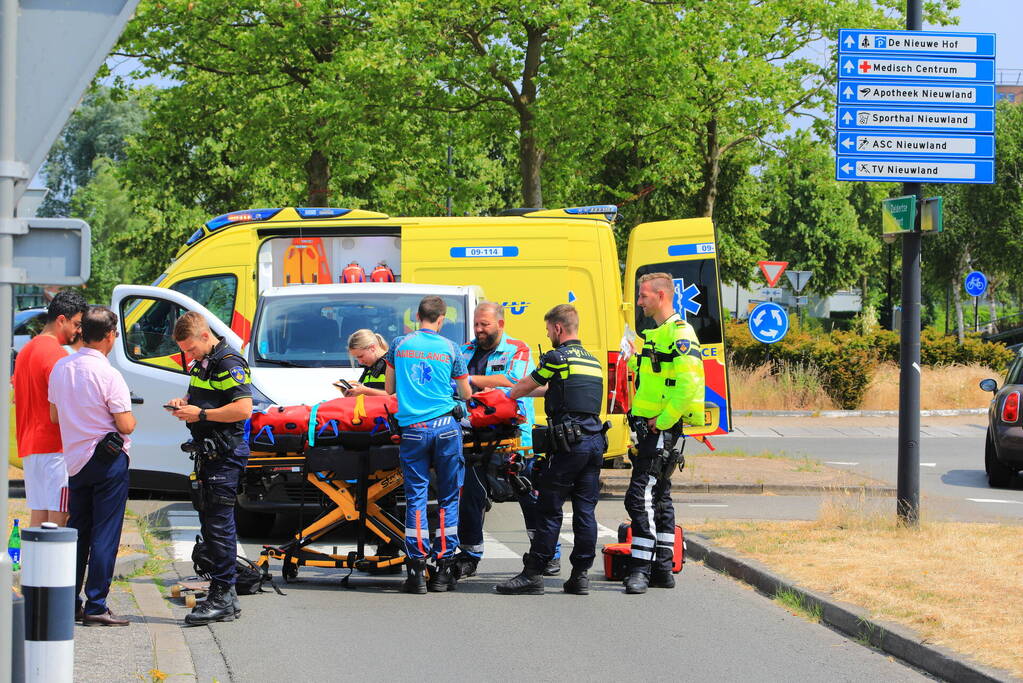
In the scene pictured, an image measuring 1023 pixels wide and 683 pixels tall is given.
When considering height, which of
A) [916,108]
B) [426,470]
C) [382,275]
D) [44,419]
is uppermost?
[916,108]

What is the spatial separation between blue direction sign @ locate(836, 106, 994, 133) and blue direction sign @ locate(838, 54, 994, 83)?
0.80 ft

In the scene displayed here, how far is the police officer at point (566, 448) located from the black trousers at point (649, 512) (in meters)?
0.28

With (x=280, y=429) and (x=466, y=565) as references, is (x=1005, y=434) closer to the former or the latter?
A: (x=466, y=565)

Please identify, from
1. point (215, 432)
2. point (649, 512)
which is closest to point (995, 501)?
point (649, 512)

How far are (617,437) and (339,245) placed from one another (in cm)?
350

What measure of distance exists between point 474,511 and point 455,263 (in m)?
4.97

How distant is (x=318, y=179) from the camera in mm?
26422

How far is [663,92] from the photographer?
79.1 feet

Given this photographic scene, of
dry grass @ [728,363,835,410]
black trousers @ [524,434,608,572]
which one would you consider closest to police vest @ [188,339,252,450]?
black trousers @ [524,434,608,572]

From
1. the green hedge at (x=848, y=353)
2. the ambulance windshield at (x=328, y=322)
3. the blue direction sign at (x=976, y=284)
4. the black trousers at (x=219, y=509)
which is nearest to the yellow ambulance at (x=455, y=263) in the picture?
the ambulance windshield at (x=328, y=322)

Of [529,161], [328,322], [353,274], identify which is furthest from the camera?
[529,161]

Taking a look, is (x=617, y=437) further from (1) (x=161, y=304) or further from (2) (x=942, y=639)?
(2) (x=942, y=639)

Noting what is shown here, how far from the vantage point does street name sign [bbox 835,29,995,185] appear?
10.8 meters

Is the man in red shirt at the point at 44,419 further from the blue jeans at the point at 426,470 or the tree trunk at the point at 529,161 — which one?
the tree trunk at the point at 529,161
